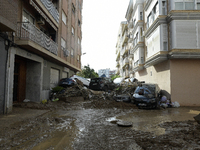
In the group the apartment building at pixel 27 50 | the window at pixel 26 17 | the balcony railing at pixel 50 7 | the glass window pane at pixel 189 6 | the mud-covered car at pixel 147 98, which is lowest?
the mud-covered car at pixel 147 98

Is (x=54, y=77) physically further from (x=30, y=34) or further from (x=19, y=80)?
(x=30, y=34)

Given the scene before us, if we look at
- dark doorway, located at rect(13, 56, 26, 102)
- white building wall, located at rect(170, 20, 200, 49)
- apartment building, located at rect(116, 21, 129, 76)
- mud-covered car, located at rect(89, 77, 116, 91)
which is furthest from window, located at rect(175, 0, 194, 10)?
apartment building, located at rect(116, 21, 129, 76)

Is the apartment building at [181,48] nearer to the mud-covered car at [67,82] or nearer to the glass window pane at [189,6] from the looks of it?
the glass window pane at [189,6]

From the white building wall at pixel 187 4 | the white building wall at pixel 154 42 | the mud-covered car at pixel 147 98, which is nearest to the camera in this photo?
the mud-covered car at pixel 147 98

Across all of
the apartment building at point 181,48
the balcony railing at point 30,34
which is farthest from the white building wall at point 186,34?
the balcony railing at point 30,34

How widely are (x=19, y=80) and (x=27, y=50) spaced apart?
88.8 inches

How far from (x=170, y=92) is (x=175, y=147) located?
350 inches

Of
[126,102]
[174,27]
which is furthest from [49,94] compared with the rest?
[174,27]

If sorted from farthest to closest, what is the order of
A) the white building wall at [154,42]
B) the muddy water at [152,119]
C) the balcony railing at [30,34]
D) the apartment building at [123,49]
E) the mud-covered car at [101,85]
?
the apartment building at [123,49]
the mud-covered car at [101,85]
the white building wall at [154,42]
the balcony railing at [30,34]
the muddy water at [152,119]

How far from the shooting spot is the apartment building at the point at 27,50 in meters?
6.85

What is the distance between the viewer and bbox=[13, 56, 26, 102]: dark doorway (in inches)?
366

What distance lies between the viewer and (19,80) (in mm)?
9508

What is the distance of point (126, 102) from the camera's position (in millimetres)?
10883

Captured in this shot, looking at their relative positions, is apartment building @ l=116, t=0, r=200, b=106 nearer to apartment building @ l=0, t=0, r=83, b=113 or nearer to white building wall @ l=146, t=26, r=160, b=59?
white building wall @ l=146, t=26, r=160, b=59
